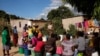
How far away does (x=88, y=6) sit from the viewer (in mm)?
14648

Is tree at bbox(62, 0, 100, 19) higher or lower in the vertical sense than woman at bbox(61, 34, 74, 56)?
higher

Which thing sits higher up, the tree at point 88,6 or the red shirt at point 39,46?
the tree at point 88,6

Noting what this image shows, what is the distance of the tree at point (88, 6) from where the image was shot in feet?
45.4

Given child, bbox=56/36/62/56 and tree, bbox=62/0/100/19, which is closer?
child, bbox=56/36/62/56

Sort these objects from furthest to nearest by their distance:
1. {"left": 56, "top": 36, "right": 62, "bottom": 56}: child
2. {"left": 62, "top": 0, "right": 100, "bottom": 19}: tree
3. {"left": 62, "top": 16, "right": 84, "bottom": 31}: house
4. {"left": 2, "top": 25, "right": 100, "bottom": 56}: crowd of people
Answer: {"left": 62, "top": 16, "right": 84, "bottom": 31}: house → {"left": 62, "top": 0, "right": 100, "bottom": 19}: tree → {"left": 56, "top": 36, "right": 62, "bottom": 56}: child → {"left": 2, "top": 25, "right": 100, "bottom": 56}: crowd of people

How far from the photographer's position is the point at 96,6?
13.9m

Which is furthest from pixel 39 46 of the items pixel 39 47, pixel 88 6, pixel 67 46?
pixel 88 6

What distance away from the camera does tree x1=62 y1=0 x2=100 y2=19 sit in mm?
13852

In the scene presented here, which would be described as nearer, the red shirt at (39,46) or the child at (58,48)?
the child at (58,48)

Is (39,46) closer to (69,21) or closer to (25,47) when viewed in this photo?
(25,47)

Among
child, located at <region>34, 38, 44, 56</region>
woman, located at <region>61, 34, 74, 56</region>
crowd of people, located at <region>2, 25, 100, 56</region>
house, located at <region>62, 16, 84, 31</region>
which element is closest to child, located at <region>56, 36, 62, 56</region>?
crowd of people, located at <region>2, 25, 100, 56</region>

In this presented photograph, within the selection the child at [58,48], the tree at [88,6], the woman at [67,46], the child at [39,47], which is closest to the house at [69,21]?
the tree at [88,6]

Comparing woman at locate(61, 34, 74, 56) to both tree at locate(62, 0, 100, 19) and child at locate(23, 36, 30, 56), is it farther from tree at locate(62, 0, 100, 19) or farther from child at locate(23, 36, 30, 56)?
child at locate(23, 36, 30, 56)

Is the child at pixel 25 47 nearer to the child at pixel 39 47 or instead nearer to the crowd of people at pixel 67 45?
the crowd of people at pixel 67 45
